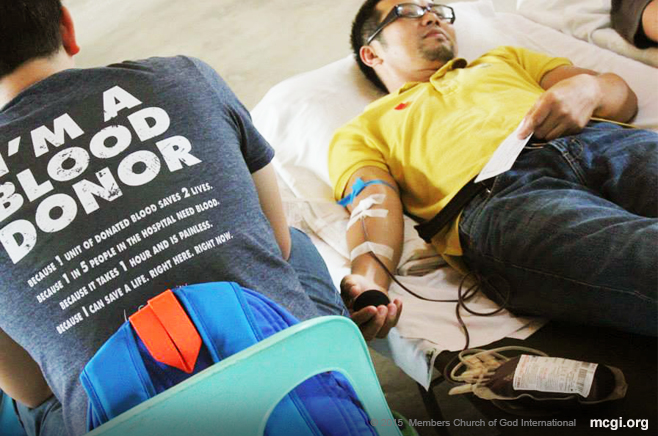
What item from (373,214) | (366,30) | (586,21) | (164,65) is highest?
(164,65)

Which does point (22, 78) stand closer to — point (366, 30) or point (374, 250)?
point (374, 250)

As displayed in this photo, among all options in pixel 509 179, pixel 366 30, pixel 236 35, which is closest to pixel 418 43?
pixel 366 30

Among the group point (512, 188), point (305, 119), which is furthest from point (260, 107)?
point (512, 188)

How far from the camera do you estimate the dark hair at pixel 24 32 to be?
1.19m

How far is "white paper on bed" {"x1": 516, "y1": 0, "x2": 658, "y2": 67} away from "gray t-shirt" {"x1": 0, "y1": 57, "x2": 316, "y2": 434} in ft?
5.06

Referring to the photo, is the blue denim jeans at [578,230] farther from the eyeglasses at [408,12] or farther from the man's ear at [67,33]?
the man's ear at [67,33]

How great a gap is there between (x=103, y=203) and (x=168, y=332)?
265mm

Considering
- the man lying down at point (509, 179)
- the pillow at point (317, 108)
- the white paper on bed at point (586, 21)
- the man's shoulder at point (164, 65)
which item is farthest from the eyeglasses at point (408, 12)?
the man's shoulder at point (164, 65)

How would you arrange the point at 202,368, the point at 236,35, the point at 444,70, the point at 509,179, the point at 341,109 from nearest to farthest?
the point at 202,368 → the point at 509,179 → the point at 444,70 → the point at 341,109 → the point at 236,35

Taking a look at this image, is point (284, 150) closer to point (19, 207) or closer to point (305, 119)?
point (305, 119)

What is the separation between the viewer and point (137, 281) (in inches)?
42.4

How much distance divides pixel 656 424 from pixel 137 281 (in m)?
0.93

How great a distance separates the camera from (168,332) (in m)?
0.96

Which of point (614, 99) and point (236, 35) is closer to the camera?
point (614, 99)
